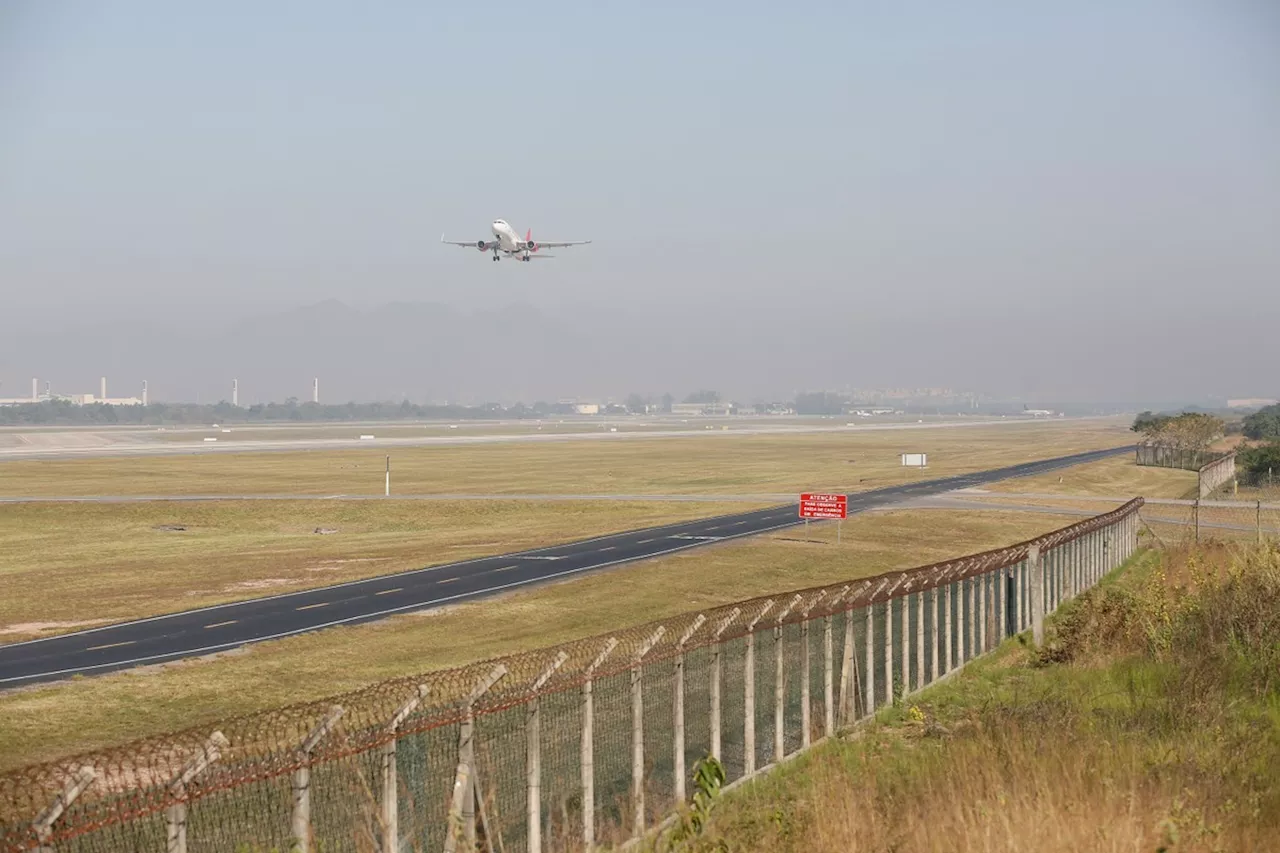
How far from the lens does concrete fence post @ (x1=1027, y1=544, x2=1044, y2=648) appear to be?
29703 mm

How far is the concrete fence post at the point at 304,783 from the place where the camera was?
9625mm

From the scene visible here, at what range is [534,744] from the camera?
1238cm

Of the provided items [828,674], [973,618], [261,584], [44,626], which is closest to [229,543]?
[261,584]

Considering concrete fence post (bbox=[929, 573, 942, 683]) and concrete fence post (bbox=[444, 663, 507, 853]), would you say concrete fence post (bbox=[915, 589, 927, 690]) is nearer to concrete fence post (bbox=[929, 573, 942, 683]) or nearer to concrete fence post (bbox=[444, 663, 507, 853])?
concrete fence post (bbox=[929, 573, 942, 683])

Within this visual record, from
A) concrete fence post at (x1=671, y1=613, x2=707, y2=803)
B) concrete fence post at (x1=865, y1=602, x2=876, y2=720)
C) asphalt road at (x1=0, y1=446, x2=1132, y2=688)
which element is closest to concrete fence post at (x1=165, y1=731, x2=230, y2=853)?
Answer: concrete fence post at (x1=671, y1=613, x2=707, y2=803)

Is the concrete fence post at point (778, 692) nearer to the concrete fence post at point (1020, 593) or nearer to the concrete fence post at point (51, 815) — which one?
the concrete fence post at point (51, 815)

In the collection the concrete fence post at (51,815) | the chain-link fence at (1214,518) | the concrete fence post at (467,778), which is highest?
the concrete fence post at (51,815)

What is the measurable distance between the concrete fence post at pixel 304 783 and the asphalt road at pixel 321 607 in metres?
24.2

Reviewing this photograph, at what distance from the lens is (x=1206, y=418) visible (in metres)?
148

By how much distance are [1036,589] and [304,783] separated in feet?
78.0

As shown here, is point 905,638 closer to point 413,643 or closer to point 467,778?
point 467,778

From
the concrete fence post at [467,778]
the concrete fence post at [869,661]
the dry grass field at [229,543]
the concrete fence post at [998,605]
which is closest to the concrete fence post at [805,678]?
the concrete fence post at [869,661]

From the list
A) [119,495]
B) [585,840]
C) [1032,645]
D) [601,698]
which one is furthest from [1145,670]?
[119,495]

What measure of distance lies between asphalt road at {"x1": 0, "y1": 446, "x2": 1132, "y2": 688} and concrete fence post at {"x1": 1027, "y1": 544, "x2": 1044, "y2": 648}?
66.4 feet
